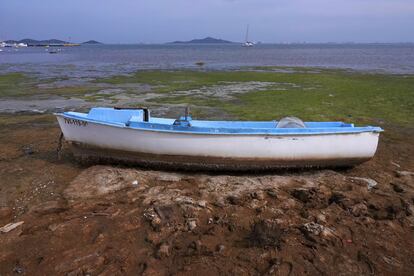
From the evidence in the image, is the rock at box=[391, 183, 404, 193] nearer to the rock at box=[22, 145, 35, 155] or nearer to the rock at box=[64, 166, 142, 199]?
the rock at box=[64, 166, 142, 199]

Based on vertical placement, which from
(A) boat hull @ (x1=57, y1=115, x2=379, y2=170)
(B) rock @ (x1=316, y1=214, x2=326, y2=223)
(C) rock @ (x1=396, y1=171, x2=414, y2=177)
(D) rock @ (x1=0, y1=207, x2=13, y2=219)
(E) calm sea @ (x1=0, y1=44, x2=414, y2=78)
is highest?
(A) boat hull @ (x1=57, y1=115, x2=379, y2=170)

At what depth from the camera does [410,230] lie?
19.0ft

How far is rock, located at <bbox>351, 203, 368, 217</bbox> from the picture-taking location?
6.24 metres

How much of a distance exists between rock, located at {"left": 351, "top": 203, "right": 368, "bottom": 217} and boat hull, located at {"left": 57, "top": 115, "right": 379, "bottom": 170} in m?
1.61

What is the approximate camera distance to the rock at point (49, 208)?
247 inches

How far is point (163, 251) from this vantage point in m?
5.09

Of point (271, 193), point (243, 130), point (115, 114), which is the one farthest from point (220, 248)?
point (115, 114)

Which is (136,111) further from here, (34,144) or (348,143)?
(348,143)

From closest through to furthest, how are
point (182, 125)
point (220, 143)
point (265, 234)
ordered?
1. point (265, 234)
2. point (220, 143)
3. point (182, 125)

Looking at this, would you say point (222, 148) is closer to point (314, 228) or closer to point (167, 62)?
point (314, 228)

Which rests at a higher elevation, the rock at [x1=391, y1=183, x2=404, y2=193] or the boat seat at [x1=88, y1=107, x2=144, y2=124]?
the boat seat at [x1=88, y1=107, x2=144, y2=124]

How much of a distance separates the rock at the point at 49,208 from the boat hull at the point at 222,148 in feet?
5.87

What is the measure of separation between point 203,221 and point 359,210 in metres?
2.69

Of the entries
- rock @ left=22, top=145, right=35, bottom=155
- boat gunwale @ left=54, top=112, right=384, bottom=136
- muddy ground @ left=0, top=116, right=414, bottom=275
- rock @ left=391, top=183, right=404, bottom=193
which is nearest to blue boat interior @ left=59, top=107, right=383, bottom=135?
boat gunwale @ left=54, top=112, right=384, bottom=136
